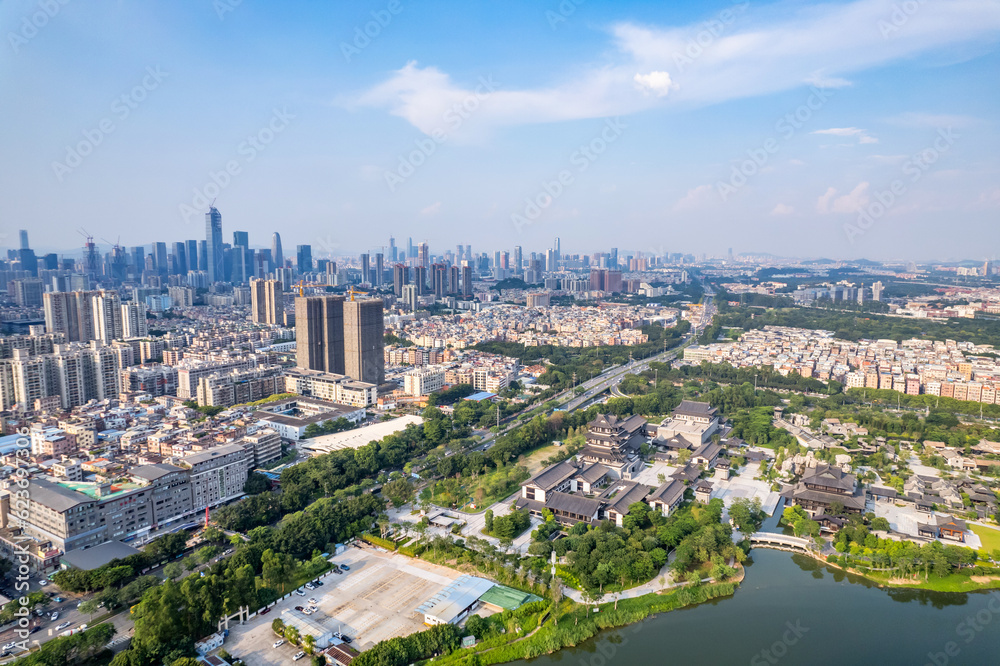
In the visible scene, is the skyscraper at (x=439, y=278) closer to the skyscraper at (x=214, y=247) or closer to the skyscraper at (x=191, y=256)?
the skyscraper at (x=214, y=247)

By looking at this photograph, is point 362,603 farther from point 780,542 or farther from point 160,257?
point 160,257

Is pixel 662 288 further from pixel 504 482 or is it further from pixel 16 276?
pixel 16 276

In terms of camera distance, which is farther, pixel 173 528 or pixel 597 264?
pixel 597 264

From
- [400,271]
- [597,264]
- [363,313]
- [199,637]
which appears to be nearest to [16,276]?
[400,271]

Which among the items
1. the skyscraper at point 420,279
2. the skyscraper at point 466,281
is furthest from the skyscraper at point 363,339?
the skyscraper at point 466,281

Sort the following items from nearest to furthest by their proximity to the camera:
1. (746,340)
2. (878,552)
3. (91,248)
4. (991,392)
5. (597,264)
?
1. (878,552)
2. (991,392)
3. (746,340)
4. (91,248)
5. (597,264)

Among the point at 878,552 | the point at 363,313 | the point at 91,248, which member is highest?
the point at 91,248

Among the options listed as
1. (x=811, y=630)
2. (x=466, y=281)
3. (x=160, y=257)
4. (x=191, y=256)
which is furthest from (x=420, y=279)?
(x=811, y=630)

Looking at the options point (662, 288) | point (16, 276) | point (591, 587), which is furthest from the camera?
point (662, 288)
